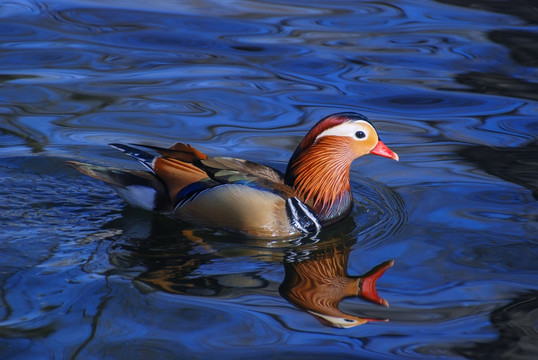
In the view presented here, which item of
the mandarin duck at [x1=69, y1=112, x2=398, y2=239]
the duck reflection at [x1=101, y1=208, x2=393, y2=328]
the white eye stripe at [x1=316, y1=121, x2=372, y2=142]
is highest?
the white eye stripe at [x1=316, y1=121, x2=372, y2=142]

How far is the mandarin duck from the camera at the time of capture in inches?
226

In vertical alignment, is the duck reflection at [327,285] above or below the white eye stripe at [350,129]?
below

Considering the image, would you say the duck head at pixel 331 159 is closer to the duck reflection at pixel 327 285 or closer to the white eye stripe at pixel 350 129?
the white eye stripe at pixel 350 129

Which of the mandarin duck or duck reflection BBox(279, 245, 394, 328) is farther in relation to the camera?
the mandarin duck

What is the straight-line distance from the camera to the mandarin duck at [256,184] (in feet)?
18.8

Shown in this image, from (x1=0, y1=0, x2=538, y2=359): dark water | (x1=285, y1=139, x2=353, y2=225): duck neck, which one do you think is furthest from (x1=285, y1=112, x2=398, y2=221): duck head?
(x1=0, y1=0, x2=538, y2=359): dark water

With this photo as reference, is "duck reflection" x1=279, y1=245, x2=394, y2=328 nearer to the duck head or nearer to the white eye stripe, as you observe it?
the duck head

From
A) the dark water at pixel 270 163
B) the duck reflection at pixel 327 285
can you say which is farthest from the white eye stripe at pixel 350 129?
the duck reflection at pixel 327 285

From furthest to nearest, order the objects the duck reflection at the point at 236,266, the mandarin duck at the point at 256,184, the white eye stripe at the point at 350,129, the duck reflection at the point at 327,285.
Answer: the white eye stripe at the point at 350,129 → the mandarin duck at the point at 256,184 → the duck reflection at the point at 236,266 → the duck reflection at the point at 327,285

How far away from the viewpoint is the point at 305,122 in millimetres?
8102

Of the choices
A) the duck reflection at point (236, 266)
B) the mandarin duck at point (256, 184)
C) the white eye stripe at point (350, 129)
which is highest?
the white eye stripe at point (350, 129)

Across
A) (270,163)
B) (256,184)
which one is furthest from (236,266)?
(270,163)

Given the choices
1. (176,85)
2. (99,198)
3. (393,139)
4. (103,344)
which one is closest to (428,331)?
(103,344)

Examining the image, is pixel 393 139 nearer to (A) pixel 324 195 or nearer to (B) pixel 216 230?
(A) pixel 324 195
